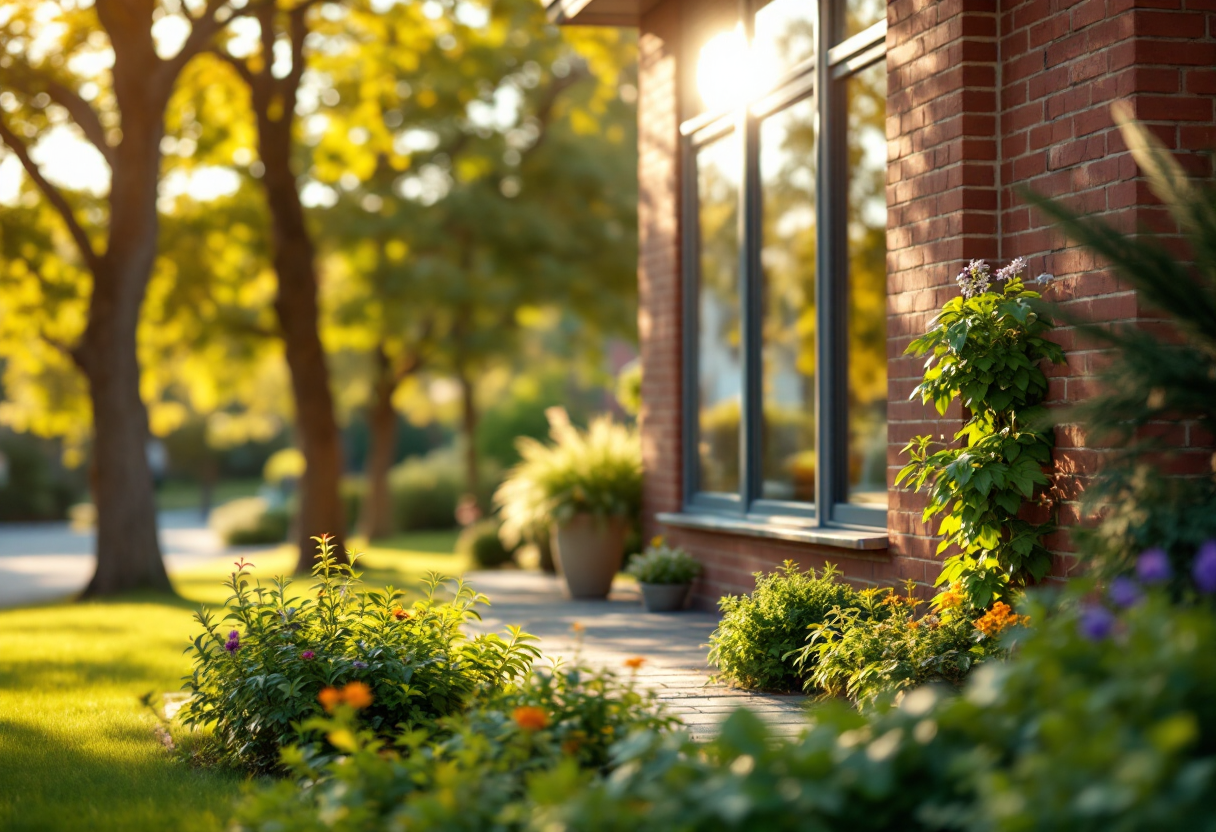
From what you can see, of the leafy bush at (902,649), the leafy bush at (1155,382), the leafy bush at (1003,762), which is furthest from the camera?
the leafy bush at (902,649)

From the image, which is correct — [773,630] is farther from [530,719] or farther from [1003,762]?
[1003,762]

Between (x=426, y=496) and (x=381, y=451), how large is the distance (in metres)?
4.31

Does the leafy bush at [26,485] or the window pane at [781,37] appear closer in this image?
the window pane at [781,37]

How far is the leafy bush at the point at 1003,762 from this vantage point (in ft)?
5.88

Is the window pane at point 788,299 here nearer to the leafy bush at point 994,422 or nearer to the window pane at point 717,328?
the window pane at point 717,328

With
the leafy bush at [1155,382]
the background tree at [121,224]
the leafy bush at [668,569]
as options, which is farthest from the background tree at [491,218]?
the leafy bush at [1155,382]

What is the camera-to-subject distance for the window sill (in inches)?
210

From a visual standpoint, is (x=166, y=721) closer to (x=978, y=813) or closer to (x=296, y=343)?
(x=978, y=813)

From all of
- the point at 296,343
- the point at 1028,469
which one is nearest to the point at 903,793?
the point at 1028,469

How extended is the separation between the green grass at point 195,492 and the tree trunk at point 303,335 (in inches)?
1359

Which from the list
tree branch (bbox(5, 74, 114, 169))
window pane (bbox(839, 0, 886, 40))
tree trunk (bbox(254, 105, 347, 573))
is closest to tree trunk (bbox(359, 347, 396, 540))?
tree trunk (bbox(254, 105, 347, 573))

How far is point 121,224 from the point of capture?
10844mm

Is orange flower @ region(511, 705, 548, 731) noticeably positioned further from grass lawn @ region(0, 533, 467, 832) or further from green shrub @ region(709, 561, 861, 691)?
green shrub @ region(709, 561, 861, 691)

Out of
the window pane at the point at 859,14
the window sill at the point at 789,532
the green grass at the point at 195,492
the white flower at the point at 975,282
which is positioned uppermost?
the window pane at the point at 859,14
